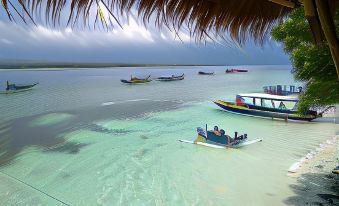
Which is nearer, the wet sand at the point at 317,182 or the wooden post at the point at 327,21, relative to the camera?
the wooden post at the point at 327,21

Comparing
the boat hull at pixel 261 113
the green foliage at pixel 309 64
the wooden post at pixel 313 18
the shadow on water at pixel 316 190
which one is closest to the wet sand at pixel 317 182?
the shadow on water at pixel 316 190

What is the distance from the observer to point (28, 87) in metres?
45.7

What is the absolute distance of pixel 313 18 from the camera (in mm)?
1556

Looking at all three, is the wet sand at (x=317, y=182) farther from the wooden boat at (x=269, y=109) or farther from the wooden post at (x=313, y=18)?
the wooden post at (x=313, y=18)

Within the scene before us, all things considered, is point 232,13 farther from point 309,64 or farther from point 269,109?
point 269,109

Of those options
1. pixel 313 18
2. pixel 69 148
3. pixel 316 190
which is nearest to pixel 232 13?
pixel 313 18

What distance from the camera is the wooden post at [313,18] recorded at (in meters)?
1.51

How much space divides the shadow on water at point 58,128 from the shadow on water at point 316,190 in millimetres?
9522

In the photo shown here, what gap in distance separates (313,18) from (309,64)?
20.7ft

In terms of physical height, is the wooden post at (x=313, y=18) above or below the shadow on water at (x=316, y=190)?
above

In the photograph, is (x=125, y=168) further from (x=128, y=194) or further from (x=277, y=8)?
(x=277, y=8)

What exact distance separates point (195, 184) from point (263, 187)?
6.87 feet

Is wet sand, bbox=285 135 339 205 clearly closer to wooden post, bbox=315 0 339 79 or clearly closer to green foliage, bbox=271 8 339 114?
green foliage, bbox=271 8 339 114

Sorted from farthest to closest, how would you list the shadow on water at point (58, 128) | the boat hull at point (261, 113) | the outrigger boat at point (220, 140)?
the boat hull at point (261, 113) < the shadow on water at point (58, 128) < the outrigger boat at point (220, 140)
